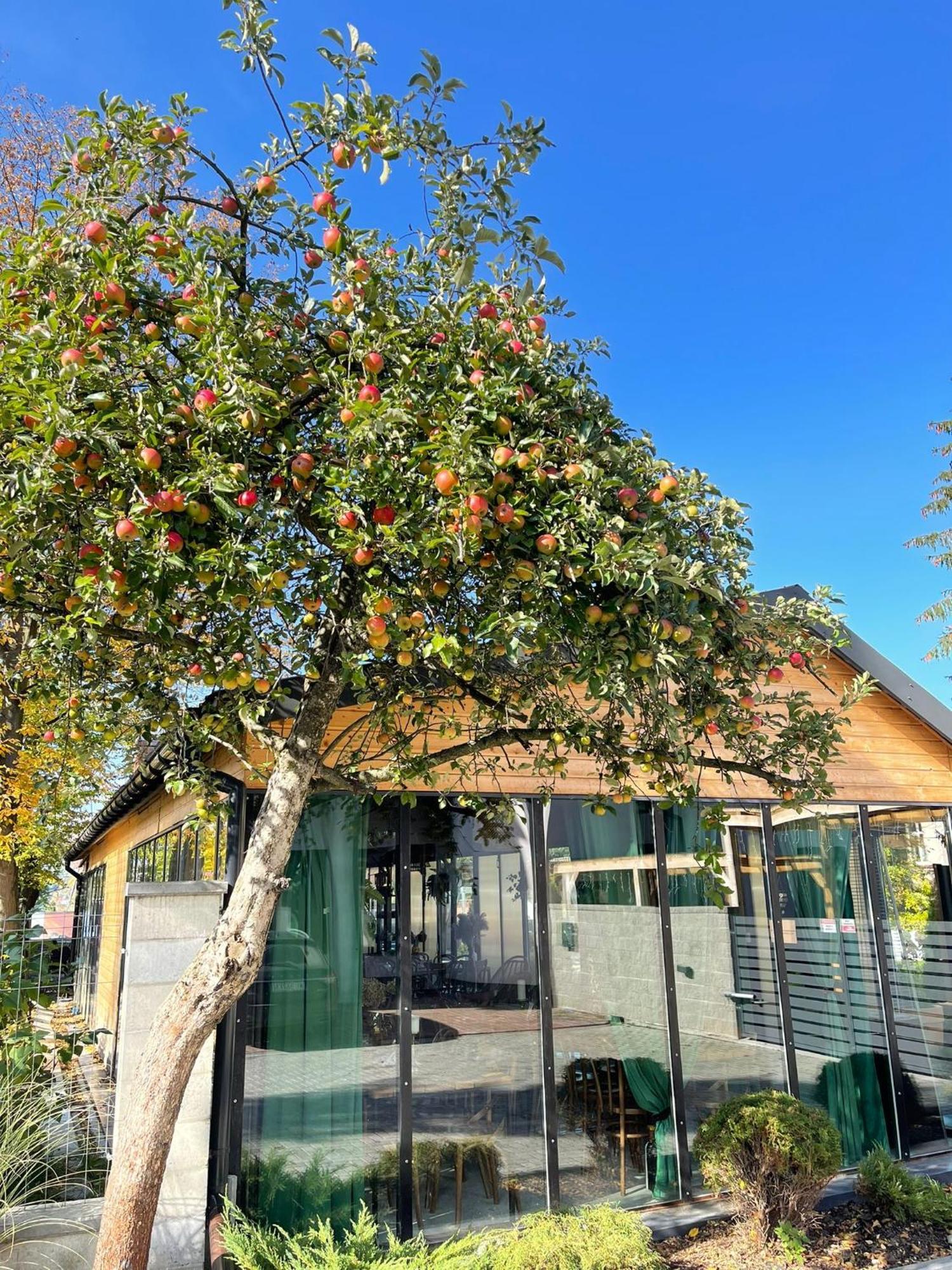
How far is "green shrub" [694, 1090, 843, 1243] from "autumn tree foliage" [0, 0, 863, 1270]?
3.04 m

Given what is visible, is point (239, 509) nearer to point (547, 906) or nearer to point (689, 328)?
point (547, 906)

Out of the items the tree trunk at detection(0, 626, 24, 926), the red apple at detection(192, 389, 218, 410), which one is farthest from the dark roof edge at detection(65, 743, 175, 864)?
the red apple at detection(192, 389, 218, 410)

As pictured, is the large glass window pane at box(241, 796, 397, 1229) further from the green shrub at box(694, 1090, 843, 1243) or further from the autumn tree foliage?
the green shrub at box(694, 1090, 843, 1243)

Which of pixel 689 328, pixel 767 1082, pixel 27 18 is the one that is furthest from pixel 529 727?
pixel 689 328

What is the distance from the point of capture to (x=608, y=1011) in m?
5.97

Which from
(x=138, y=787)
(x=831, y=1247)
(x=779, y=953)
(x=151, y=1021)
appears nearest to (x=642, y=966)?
(x=779, y=953)

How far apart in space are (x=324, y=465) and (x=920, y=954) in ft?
24.4

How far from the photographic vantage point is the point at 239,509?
2.87m

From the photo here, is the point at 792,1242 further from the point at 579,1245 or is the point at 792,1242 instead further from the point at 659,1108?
the point at 579,1245

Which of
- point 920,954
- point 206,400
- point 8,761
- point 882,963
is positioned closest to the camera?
point 206,400

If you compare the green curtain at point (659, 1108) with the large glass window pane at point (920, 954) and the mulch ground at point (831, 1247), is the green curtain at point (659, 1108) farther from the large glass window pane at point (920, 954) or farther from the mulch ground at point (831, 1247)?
the large glass window pane at point (920, 954)

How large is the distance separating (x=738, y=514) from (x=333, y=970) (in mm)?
3542

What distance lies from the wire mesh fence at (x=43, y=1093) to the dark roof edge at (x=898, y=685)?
6681 millimetres

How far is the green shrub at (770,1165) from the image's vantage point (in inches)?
204
